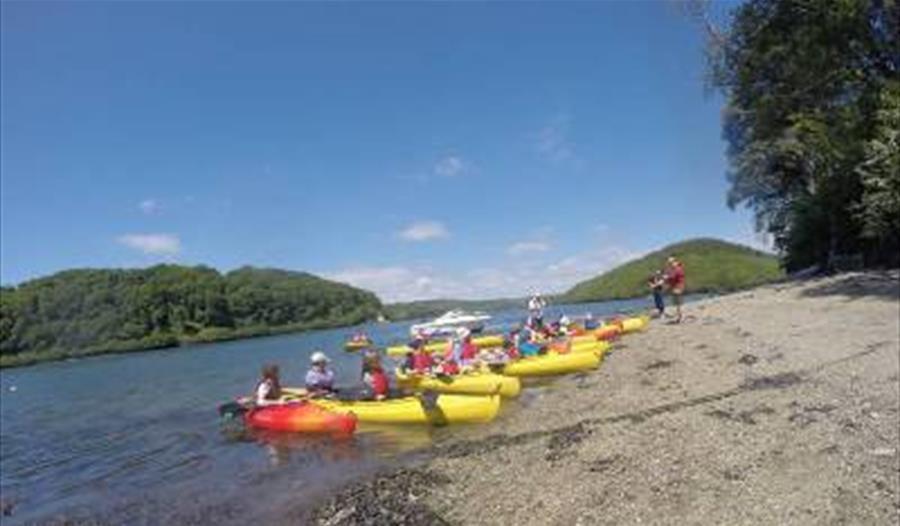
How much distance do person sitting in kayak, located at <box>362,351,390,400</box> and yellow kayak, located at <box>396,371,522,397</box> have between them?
5.57 feet

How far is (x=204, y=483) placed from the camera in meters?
21.3

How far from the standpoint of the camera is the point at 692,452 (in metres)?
14.0

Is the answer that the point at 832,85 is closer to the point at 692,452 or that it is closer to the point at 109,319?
the point at 692,452

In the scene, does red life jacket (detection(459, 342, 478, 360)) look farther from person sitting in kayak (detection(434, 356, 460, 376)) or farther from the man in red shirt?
the man in red shirt

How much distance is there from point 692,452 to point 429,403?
10.1m

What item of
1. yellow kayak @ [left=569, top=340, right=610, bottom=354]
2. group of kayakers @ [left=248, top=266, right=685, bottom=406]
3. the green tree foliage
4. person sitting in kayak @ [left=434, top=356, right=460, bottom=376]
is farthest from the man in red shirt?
person sitting in kayak @ [left=434, top=356, right=460, bottom=376]

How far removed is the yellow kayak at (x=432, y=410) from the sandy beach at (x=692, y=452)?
26.7 inches

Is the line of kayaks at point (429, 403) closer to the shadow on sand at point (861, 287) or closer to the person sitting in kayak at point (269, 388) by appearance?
the person sitting in kayak at point (269, 388)

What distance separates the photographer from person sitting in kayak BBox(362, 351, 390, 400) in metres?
25.6

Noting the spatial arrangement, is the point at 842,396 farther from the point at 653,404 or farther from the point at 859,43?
the point at 859,43

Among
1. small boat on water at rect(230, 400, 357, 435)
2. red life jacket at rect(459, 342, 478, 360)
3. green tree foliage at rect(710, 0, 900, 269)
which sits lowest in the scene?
small boat on water at rect(230, 400, 357, 435)

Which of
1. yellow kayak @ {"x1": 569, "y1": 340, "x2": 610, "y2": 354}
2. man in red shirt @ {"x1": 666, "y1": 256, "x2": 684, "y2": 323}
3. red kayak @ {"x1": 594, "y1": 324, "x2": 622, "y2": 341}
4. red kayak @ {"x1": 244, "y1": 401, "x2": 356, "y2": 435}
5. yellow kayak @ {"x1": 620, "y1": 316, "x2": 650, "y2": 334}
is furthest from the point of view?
yellow kayak @ {"x1": 620, "y1": 316, "x2": 650, "y2": 334}

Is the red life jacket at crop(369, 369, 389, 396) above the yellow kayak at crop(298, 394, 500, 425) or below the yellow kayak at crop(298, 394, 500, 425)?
above

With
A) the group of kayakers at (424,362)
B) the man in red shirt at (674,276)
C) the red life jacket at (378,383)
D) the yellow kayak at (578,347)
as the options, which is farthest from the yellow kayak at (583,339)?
the red life jacket at (378,383)
